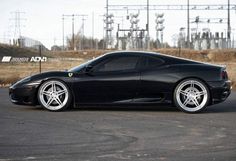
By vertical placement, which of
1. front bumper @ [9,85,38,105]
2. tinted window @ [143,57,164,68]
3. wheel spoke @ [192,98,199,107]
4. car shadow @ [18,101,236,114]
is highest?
tinted window @ [143,57,164,68]

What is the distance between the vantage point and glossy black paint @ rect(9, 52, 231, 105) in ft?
31.2

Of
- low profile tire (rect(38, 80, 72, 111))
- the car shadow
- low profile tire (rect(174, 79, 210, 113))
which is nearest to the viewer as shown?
low profile tire (rect(174, 79, 210, 113))

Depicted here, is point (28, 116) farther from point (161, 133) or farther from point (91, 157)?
point (91, 157)

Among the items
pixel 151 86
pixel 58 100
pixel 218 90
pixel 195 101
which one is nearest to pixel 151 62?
pixel 151 86

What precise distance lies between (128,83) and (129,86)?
63 millimetres

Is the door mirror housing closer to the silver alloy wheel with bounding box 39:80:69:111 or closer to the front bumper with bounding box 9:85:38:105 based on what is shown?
the silver alloy wheel with bounding box 39:80:69:111

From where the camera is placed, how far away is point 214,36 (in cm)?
7675

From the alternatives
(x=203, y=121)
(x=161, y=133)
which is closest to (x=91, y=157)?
(x=161, y=133)

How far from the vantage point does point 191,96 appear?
954 cm

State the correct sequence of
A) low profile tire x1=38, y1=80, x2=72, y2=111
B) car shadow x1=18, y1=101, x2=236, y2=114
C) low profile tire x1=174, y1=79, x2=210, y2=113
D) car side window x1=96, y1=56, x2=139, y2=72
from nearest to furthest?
low profile tire x1=174, y1=79, x2=210, y2=113 → low profile tire x1=38, y1=80, x2=72, y2=111 → car side window x1=96, y1=56, x2=139, y2=72 → car shadow x1=18, y1=101, x2=236, y2=114

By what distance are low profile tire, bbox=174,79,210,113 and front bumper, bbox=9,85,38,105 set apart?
277 cm

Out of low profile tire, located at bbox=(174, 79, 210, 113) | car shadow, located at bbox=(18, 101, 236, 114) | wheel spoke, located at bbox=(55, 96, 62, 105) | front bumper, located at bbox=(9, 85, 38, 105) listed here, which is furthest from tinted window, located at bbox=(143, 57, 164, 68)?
front bumper, located at bbox=(9, 85, 38, 105)

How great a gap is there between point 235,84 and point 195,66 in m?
6.97

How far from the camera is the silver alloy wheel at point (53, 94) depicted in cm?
959
